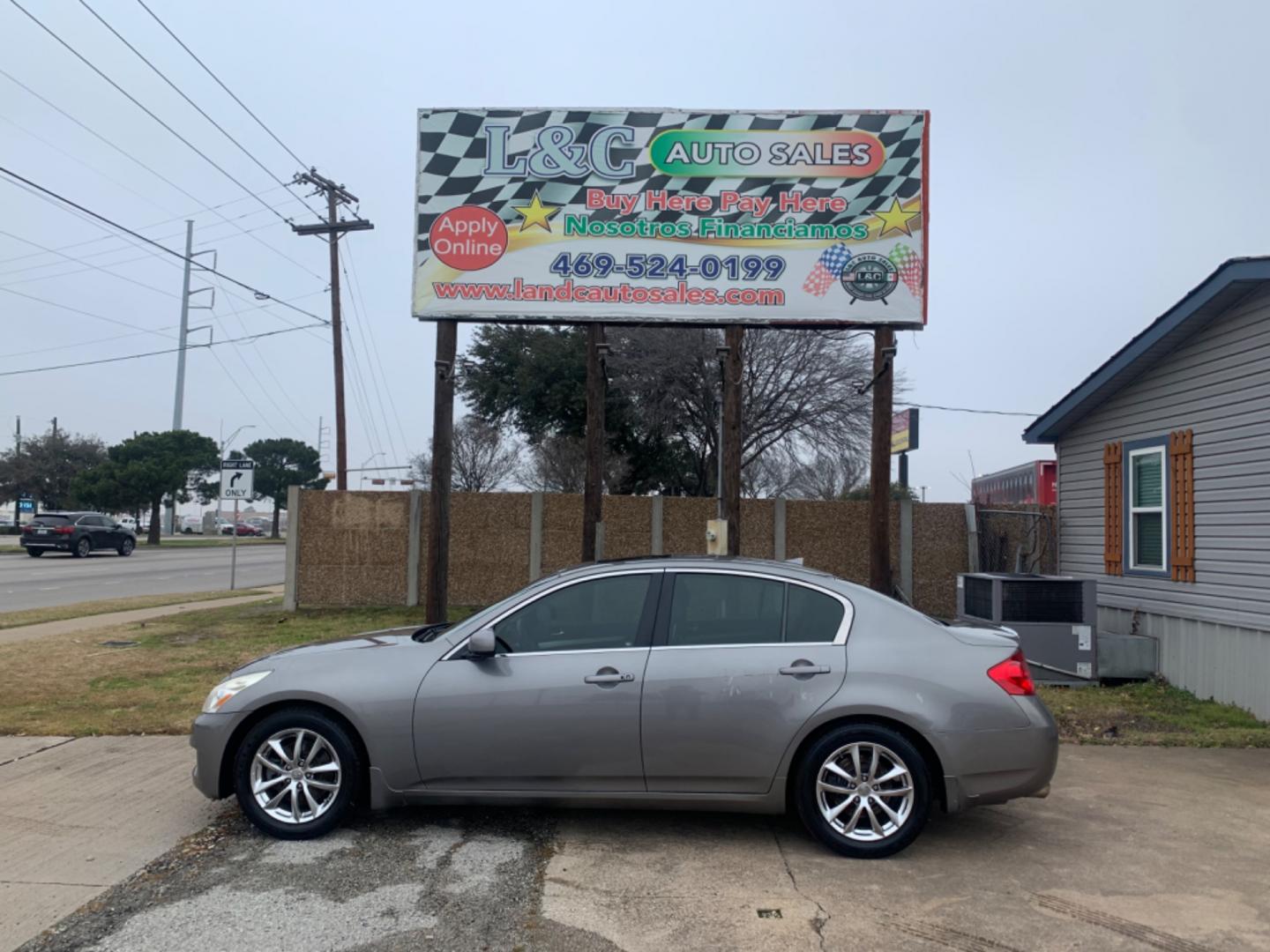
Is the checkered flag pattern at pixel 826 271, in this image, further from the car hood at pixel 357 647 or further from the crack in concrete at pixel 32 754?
the crack in concrete at pixel 32 754

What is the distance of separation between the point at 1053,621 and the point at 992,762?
5.82m

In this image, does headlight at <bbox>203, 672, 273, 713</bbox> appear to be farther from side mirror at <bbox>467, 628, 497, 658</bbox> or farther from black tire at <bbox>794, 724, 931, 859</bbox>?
black tire at <bbox>794, 724, 931, 859</bbox>

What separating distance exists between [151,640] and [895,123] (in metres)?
11.1

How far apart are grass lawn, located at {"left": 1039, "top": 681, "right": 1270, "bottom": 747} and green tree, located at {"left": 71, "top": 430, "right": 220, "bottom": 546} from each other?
4685 centimetres

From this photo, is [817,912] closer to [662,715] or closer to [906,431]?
[662,715]

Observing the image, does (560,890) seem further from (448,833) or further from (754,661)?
(754,661)

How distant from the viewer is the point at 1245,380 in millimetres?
9125

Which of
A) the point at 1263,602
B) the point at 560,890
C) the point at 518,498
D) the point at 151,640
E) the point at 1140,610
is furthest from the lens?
the point at 518,498

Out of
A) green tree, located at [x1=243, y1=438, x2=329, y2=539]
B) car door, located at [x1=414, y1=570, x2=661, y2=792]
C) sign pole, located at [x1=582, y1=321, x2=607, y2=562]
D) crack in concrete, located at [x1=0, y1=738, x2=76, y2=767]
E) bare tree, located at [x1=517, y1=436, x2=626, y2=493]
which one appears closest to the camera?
car door, located at [x1=414, y1=570, x2=661, y2=792]

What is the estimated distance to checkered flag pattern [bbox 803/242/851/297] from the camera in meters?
11.0

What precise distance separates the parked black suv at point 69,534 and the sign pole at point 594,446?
29122 mm

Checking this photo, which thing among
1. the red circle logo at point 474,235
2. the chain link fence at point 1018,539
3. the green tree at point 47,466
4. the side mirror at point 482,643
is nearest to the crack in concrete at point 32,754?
the side mirror at point 482,643

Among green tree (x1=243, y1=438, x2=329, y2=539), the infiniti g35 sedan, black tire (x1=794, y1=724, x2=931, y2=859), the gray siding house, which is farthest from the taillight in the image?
green tree (x1=243, y1=438, x2=329, y2=539)

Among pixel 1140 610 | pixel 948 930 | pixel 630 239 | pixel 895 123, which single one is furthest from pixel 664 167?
pixel 948 930
